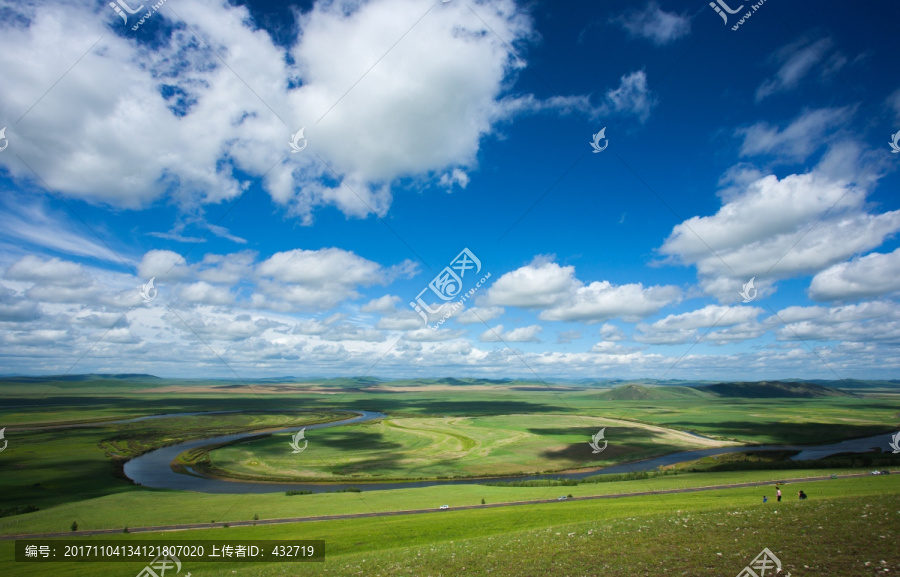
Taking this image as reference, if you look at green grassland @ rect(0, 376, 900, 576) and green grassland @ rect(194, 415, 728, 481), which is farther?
green grassland @ rect(194, 415, 728, 481)

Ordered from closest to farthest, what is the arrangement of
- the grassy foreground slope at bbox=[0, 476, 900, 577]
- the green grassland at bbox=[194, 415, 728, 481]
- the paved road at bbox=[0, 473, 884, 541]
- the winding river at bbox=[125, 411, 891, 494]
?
the grassy foreground slope at bbox=[0, 476, 900, 577]
the paved road at bbox=[0, 473, 884, 541]
the winding river at bbox=[125, 411, 891, 494]
the green grassland at bbox=[194, 415, 728, 481]

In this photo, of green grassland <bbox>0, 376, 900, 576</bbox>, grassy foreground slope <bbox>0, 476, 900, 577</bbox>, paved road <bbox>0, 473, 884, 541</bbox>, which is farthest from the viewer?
paved road <bbox>0, 473, 884, 541</bbox>

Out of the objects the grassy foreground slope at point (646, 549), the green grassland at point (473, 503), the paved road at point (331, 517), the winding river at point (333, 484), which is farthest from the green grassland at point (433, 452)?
the grassy foreground slope at point (646, 549)

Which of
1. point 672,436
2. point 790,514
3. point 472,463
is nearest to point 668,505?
point 790,514

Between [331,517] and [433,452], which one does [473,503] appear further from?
[433,452]

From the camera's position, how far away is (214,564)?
2922cm

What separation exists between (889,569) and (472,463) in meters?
90.8
